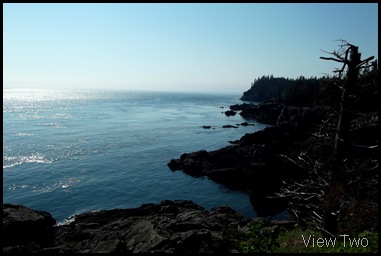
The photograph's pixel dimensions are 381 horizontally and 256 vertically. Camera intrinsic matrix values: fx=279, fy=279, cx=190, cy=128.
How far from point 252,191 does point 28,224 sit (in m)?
31.8

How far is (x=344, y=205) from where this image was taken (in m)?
9.86

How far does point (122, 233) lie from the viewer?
20.2 meters

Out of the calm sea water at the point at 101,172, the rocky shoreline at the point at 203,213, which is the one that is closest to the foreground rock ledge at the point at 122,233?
the rocky shoreline at the point at 203,213

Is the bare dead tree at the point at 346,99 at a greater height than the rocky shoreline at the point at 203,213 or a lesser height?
greater

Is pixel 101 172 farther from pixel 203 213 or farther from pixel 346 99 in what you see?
pixel 346 99

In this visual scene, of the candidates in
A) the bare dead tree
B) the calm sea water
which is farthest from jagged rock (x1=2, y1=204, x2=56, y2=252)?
the bare dead tree

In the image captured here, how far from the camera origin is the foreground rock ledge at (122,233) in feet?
50.9

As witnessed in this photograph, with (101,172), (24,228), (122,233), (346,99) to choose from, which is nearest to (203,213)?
(122,233)

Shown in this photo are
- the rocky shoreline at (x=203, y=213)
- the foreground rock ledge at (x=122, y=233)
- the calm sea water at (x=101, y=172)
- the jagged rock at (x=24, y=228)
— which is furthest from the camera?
the calm sea water at (x=101, y=172)

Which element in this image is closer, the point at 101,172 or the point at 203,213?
the point at 203,213

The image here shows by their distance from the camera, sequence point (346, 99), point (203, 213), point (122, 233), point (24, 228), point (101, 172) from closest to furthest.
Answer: point (346, 99) → point (122, 233) → point (24, 228) → point (203, 213) → point (101, 172)

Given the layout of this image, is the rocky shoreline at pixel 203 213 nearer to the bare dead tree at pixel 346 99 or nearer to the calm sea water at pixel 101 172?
the bare dead tree at pixel 346 99

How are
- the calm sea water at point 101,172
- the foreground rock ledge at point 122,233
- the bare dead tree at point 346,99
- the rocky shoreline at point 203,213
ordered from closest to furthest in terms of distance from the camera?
1. the bare dead tree at point 346,99
2. the rocky shoreline at point 203,213
3. the foreground rock ledge at point 122,233
4. the calm sea water at point 101,172

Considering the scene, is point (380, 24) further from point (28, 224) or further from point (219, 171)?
point (219, 171)
